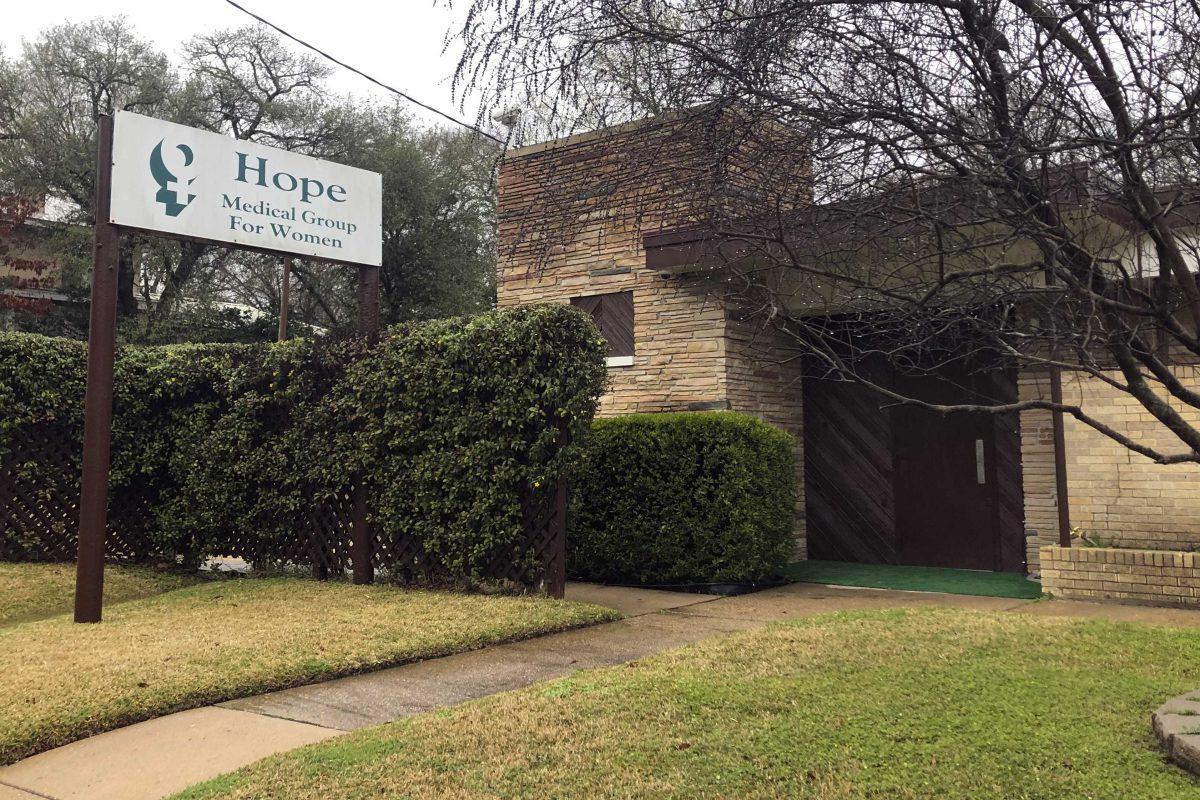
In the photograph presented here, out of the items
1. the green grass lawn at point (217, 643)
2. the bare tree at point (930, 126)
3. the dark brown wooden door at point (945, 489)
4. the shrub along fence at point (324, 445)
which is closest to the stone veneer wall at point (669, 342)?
the shrub along fence at point (324, 445)

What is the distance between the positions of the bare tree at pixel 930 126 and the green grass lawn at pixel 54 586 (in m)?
7.14

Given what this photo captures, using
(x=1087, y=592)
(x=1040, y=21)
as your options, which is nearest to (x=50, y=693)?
(x=1040, y=21)

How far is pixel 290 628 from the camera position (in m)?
6.68

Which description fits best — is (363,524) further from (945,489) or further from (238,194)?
(945,489)

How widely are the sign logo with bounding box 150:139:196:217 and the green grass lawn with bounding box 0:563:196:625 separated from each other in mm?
Answer: 3536

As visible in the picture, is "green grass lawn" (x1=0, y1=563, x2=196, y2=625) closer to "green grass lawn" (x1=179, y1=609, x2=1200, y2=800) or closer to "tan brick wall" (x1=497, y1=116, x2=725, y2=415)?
"tan brick wall" (x1=497, y1=116, x2=725, y2=415)

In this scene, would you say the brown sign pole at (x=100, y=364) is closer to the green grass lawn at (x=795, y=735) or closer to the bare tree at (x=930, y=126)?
the green grass lawn at (x=795, y=735)

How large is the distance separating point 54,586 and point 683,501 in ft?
19.3

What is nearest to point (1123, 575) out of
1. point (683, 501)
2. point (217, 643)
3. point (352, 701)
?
point (683, 501)

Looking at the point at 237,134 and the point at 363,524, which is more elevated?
the point at 237,134

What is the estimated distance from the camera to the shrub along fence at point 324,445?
26.4 feet

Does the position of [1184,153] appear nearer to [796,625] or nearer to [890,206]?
[890,206]

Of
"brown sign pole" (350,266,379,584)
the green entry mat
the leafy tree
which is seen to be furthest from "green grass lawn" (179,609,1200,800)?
the leafy tree

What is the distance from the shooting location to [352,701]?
202 inches
